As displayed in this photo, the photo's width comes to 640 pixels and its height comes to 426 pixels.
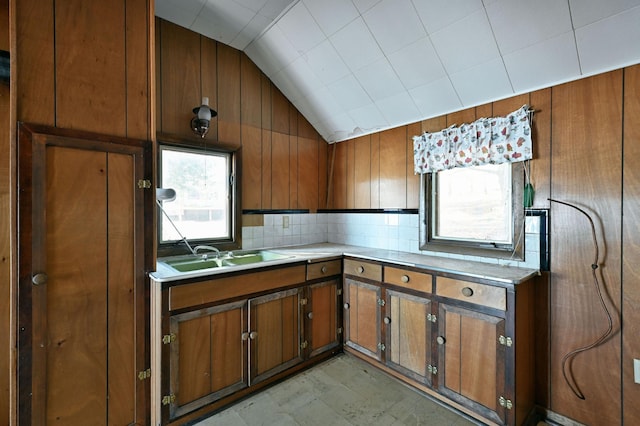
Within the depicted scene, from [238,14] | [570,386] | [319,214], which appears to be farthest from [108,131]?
[570,386]

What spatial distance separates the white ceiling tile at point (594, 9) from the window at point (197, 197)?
98.1 inches

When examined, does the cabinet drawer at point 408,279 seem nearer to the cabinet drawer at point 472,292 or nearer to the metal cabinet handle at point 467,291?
the cabinet drawer at point 472,292

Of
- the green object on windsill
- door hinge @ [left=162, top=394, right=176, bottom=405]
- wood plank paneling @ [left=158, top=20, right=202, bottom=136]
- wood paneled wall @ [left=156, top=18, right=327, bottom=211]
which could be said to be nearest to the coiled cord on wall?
the green object on windsill

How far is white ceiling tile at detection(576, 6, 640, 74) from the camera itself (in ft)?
4.89

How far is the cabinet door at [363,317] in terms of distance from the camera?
2.36 meters

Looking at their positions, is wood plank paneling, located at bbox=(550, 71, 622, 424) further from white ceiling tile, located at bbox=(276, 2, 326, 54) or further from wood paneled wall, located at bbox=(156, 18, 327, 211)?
wood paneled wall, located at bbox=(156, 18, 327, 211)

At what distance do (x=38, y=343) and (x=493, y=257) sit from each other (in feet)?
9.10

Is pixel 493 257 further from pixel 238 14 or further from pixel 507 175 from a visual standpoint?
pixel 238 14

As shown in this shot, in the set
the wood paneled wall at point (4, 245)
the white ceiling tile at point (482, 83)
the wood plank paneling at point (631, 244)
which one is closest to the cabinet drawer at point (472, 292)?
the wood plank paneling at point (631, 244)

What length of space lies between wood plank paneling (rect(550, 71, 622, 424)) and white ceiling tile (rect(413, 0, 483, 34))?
0.78 metres

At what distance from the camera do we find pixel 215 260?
7.79 ft

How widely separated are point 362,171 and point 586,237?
186 cm

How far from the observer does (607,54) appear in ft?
5.30

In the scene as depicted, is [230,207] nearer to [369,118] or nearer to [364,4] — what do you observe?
[369,118]
